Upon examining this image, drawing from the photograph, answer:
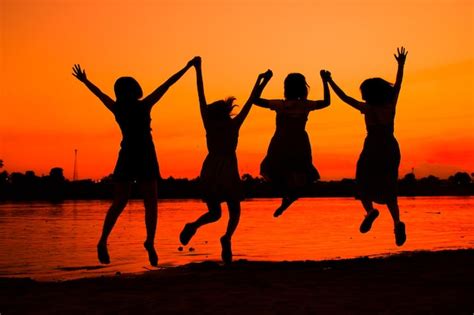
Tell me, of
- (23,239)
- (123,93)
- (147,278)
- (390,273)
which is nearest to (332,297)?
Result: (390,273)

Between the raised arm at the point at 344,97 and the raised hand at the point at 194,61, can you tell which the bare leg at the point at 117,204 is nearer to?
the raised hand at the point at 194,61

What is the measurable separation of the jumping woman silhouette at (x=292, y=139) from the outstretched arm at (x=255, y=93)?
132mm

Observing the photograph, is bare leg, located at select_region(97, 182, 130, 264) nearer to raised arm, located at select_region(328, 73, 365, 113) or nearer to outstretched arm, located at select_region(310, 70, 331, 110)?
outstretched arm, located at select_region(310, 70, 331, 110)

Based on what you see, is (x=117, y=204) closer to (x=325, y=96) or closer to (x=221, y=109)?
(x=221, y=109)

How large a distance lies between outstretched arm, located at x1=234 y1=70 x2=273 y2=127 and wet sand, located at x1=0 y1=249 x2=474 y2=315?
8.49 feet

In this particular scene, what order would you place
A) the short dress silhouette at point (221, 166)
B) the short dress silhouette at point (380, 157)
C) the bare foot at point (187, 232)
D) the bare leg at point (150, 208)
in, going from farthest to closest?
the short dress silhouette at point (380, 157)
the short dress silhouette at point (221, 166)
the bare foot at point (187, 232)
the bare leg at point (150, 208)

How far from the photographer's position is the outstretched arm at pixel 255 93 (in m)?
11.8

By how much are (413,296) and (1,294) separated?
5.77 meters

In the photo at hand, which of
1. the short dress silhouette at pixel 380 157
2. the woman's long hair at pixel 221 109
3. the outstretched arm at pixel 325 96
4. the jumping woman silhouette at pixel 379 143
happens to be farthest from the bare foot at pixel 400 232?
the woman's long hair at pixel 221 109

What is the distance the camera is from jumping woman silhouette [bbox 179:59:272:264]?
1173 centimetres

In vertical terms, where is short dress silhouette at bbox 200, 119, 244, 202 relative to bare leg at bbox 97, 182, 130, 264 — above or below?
above

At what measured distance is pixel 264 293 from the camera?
9555mm

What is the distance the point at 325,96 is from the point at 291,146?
3.35 feet

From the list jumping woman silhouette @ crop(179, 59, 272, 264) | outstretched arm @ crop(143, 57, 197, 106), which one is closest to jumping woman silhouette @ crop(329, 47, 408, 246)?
jumping woman silhouette @ crop(179, 59, 272, 264)
